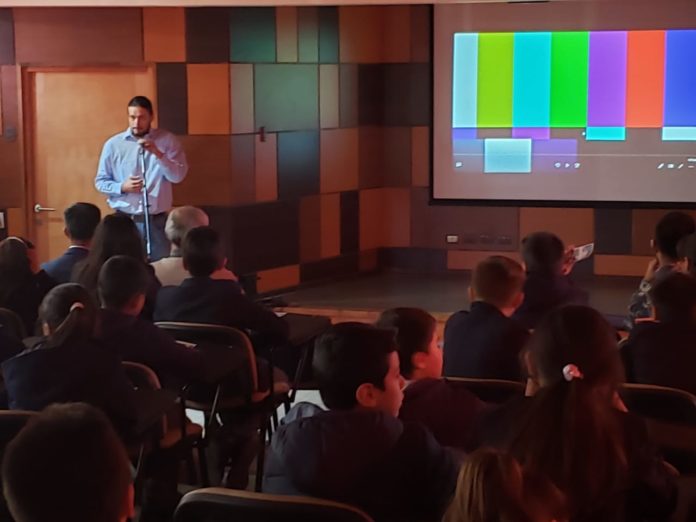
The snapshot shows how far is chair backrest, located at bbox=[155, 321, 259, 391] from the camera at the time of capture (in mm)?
3646

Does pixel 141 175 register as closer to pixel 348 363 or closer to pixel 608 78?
pixel 608 78

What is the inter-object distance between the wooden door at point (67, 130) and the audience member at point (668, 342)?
14.8 feet

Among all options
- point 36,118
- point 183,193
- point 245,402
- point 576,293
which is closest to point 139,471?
point 245,402

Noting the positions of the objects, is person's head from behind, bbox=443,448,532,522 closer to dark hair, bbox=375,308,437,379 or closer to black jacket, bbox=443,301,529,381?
dark hair, bbox=375,308,437,379

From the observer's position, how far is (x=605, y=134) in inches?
297

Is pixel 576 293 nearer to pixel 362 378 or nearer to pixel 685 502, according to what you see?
pixel 685 502

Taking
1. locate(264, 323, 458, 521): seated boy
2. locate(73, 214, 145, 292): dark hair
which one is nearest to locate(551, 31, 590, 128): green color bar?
locate(73, 214, 145, 292): dark hair

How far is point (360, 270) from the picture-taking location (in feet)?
26.7

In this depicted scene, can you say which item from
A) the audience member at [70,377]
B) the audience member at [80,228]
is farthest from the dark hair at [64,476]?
the audience member at [80,228]

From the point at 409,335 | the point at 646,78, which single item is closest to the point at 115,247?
the point at 409,335

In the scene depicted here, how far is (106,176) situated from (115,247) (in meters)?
2.39

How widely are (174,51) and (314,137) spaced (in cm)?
124

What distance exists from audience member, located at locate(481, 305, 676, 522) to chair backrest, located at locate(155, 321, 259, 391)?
1.35m

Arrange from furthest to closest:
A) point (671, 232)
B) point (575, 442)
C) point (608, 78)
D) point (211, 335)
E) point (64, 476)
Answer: point (608, 78), point (671, 232), point (211, 335), point (575, 442), point (64, 476)
